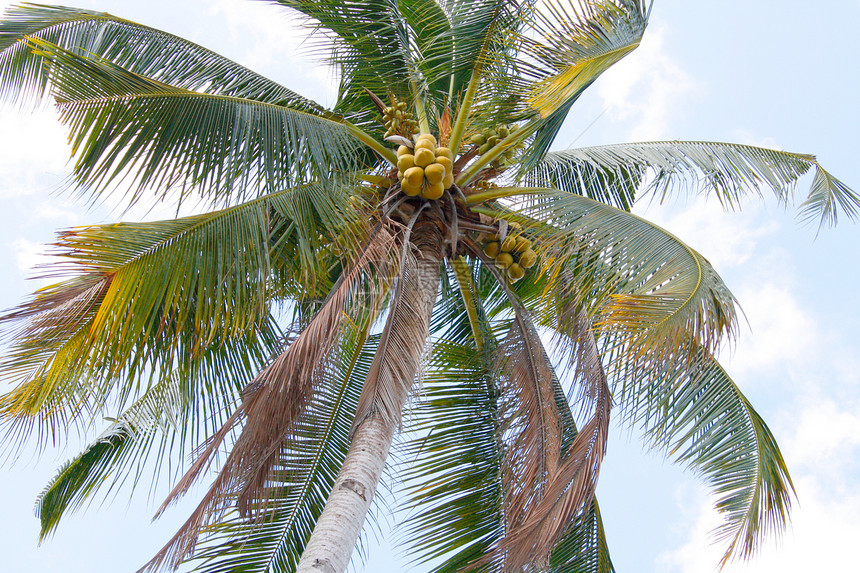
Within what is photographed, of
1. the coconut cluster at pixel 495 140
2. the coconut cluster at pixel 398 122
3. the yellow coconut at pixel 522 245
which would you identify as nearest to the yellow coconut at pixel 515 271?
the yellow coconut at pixel 522 245

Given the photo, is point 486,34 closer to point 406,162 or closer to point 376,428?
point 406,162

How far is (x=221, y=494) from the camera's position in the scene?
13.3 ft

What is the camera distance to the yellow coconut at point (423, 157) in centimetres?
481

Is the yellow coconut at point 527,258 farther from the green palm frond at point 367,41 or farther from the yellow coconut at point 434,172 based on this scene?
the green palm frond at point 367,41

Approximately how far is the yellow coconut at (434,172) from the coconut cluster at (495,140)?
27.0 inches

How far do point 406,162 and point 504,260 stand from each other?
1.04 m

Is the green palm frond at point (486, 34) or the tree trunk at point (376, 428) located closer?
the tree trunk at point (376, 428)

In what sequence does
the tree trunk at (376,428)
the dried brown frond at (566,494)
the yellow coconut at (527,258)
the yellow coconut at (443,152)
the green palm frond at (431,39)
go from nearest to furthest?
the tree trunk at (376,428)
the dried brown frond at (566,494)
the yellow coconut at (443,152)
the yellow coconut at (527,258)
the green palm frond at (431,39)

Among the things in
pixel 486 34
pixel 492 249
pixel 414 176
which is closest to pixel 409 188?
pixel 414 176

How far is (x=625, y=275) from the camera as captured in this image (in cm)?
447

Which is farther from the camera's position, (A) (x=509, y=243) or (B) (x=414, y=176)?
(A) (x=509, y=243)

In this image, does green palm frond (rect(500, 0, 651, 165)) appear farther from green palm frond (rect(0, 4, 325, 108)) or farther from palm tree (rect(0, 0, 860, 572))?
green palm frond (rect(0, 4, 325, 108))

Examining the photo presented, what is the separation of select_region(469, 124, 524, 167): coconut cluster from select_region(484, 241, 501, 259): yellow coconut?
2.01 feet

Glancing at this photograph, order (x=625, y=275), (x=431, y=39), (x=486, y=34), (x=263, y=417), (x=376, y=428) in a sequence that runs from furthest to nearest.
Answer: (x=431, y=39), (x=486, y=34), (x=625, y=275), (x=376, y=428), (x=263, y=417)
